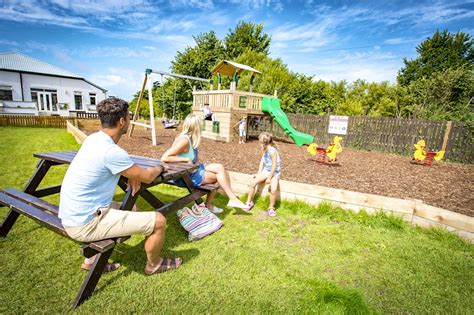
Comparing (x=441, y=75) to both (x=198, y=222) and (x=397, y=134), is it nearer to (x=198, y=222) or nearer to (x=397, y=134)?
(x=397, y=134)

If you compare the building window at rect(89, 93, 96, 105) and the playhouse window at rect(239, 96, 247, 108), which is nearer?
the playhouse window at rect(239, 96, 247, 108)

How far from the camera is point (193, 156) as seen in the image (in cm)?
361

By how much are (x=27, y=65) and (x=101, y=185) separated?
39.6 meters

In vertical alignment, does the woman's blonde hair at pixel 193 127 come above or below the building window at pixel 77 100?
below

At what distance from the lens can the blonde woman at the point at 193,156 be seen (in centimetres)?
342

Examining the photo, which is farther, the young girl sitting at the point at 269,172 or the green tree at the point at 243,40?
the green tree at the point at 243,40

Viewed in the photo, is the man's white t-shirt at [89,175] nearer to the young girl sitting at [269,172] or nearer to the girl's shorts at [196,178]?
the girl's shorts at [196,178]

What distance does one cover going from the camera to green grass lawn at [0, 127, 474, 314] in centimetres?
213

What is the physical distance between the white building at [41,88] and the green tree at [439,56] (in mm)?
47165

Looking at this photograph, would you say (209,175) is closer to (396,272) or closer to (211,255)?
(211,255)

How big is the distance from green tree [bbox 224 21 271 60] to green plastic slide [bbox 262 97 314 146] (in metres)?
21.4

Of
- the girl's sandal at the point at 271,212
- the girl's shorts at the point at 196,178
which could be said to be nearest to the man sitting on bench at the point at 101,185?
the girl's shorts at the point at 196,178

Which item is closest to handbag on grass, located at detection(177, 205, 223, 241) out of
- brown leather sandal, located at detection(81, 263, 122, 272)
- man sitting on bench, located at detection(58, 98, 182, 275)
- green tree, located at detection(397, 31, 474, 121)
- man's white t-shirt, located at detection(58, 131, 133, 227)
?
brown leather sandal, located at detection(81, 263, 122, 272)

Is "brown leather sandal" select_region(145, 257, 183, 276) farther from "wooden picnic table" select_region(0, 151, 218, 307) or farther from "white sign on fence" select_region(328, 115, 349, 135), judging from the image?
"white sign on fence" select_region(328, 115, 349, 135)
